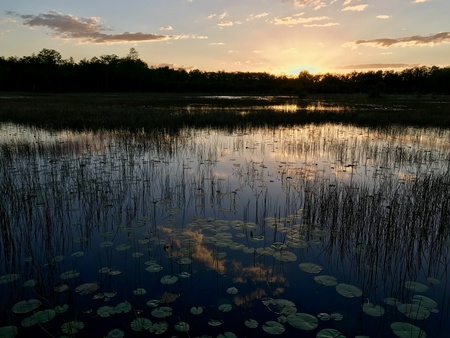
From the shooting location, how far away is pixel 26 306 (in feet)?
12.6

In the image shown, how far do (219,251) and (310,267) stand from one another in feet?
4.95

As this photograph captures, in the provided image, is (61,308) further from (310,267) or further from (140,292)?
(310,267)

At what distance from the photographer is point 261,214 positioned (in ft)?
23.3

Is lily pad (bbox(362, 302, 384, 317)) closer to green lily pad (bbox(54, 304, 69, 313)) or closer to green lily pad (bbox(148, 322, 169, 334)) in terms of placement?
green lily pad (bbox(148, 322, 169, 334))

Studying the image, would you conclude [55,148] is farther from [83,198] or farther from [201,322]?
[201,322]

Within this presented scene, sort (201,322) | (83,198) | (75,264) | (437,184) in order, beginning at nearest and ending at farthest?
(201,322) → (75,264) → (83,198) → (437,184)

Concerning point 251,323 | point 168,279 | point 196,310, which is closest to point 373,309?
point 251,323

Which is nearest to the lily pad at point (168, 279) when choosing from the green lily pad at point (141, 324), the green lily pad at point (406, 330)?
the green lily pad at point (141, 324)

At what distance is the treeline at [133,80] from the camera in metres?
85.1

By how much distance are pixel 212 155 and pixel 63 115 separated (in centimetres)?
1596

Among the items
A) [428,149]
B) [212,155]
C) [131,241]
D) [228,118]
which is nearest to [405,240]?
[131,241]

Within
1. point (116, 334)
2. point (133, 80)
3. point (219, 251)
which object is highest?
point (133, 80)

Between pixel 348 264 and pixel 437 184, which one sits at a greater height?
pixel 437 184

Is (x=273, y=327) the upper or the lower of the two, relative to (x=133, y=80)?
lower
